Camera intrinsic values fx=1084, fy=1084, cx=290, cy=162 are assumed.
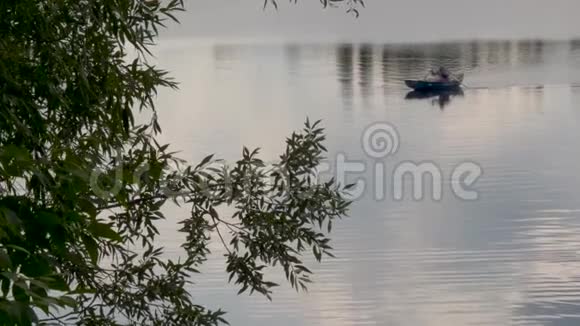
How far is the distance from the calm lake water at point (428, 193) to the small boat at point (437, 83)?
0.26m

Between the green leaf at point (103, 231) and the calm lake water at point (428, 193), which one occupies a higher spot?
the green leaf at point (103, 231)

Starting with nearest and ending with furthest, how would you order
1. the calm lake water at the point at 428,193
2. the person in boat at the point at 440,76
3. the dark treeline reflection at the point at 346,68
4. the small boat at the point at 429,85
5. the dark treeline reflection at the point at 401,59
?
the calm lake water at the point at 428,193 < the dark treeline reflection at the point at 346,68 < the small boat at the point at 429,85 < the person in boat at the point at 440,76 < the dark treeline reflection at the point at 401,59

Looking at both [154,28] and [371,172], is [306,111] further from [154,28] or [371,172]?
[154,28]

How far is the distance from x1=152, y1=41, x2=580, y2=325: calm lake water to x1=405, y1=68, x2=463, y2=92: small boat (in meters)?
0.26

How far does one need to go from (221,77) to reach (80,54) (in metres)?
16.8

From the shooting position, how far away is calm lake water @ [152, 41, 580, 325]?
650cm

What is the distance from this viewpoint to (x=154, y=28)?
2.32 m

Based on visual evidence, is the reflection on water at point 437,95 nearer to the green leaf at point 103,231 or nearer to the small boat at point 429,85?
the small boat at point 429,85

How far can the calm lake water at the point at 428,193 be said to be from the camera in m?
6.50

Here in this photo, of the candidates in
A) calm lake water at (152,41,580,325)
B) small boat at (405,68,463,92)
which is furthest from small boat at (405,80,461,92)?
calm lake water at (152,41,580,325)

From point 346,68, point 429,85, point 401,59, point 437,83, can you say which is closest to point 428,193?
point 429,85

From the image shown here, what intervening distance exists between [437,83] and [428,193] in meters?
8.44

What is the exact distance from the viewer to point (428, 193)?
9.14 meters

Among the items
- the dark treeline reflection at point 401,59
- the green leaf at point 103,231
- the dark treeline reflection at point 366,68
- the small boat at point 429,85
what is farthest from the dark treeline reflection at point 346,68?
the green leaf at point 103,231
